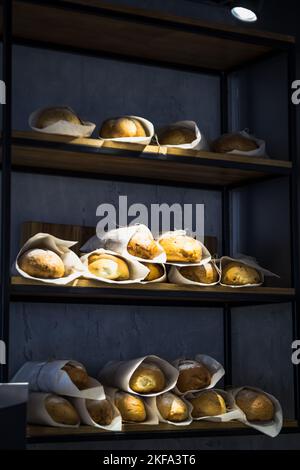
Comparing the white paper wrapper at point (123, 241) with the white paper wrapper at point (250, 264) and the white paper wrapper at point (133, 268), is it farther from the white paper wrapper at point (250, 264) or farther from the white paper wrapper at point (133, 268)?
the white paper wrapper at point (250, 264)

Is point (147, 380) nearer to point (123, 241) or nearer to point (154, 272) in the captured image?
point (154, 272)

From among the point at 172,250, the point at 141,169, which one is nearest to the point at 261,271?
the point at 172,250

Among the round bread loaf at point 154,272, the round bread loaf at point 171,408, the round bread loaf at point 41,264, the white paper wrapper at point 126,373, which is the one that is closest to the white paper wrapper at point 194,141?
the round bread loaf at point 154,272

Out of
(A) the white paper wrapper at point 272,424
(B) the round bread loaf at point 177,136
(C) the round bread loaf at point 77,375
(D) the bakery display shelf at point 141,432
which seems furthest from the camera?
(B) the round bread loaf at point 177,136

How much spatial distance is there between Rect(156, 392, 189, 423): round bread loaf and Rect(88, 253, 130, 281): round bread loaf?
0.42 meters

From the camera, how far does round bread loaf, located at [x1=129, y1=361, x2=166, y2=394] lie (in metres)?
2.65

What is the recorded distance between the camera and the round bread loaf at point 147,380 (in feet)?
8.68

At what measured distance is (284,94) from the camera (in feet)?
10.1

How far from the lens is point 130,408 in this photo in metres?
2.59

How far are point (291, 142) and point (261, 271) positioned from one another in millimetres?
498

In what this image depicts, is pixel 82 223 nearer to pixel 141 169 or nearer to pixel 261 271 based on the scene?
pixel 141 169

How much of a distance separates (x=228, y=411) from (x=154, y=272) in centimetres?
54

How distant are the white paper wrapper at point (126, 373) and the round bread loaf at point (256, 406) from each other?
0.27 meters

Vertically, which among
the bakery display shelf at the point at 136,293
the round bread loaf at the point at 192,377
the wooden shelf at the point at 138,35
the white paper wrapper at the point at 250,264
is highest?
the wooden shelf at the point at 138,35
